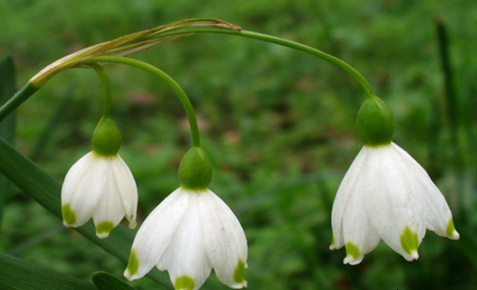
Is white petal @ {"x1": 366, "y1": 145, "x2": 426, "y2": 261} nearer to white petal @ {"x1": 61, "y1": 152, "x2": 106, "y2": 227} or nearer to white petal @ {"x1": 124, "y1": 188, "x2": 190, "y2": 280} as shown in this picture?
white petal @ {"x1": 124, "y1": 188, "x2": 190, "y2": 280}

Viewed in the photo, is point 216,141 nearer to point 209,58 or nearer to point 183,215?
point 209,58

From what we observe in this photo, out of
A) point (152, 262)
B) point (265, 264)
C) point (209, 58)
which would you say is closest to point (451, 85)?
point (265, 264)

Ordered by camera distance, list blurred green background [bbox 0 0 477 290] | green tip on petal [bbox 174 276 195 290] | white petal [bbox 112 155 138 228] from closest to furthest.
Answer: green tip on petal [bbox 174 276 195 290] → white petal [bbox 112 155 138 228] → blurred green background [bbox 0 0 477 290]

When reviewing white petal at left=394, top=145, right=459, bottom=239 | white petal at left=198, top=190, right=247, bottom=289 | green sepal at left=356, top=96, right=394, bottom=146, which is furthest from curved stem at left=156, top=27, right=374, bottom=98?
white petal at left=198, top=190, right=247, bottom=289

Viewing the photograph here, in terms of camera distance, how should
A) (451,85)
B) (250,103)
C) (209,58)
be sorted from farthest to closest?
(209,58), (250,103), (451,85)

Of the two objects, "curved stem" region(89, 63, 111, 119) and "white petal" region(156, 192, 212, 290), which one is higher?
"curved stem" region(89, 63, 111, 119)

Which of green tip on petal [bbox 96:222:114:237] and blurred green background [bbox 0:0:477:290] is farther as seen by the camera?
blurred green background [bbox 0:0:477:290]

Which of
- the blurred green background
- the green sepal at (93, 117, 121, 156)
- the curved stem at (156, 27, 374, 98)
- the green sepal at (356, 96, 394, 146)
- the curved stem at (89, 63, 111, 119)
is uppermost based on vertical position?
the curved stem at (156, 27, 374, 98)

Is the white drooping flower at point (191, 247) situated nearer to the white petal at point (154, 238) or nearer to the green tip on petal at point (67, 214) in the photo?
the white petal at point (154, 238)
